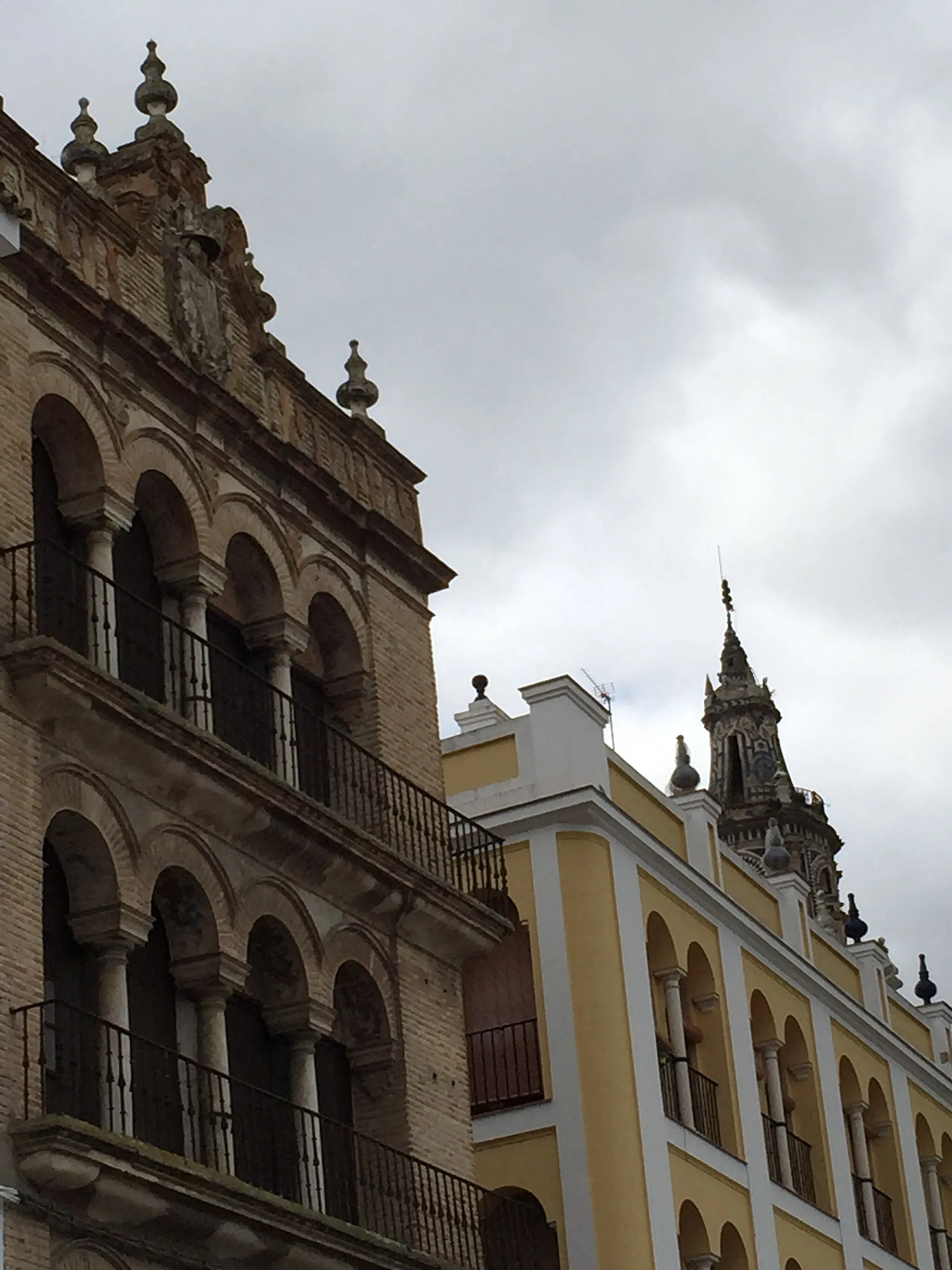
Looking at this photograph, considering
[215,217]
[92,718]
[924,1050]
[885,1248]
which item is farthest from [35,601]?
[924,1050]

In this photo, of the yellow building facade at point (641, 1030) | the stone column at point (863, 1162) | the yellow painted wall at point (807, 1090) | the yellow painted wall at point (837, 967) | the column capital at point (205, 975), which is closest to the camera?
the column capital at point (205, 975)

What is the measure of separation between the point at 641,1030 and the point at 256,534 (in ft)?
25.9

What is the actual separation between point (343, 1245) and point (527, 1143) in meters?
7.57

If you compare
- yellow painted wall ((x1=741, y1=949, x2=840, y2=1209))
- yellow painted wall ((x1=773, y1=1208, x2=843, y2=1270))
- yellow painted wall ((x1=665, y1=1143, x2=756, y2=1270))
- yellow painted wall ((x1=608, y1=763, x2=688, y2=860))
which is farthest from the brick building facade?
yellow painted wall ((x1=741, y1=949, x2=840, y2=1209))

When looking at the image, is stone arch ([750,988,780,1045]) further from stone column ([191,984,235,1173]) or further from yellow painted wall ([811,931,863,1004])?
stone column ([191,984,235,1173])

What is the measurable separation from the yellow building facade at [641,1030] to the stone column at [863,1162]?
0.17 ft

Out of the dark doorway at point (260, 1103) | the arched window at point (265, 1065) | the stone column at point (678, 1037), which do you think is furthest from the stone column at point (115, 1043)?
the stone column at point (678, 1037)

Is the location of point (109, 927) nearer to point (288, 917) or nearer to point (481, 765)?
point (288, 917)

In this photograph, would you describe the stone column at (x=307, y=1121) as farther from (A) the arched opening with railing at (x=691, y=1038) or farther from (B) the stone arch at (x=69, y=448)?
(A) the arched opening with railing at (x=691, y=1038)

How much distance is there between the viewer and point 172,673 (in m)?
21.0

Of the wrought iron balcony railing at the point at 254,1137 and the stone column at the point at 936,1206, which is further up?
the stone column at the point at 936,1206

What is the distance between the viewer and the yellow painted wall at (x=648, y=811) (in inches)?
1143

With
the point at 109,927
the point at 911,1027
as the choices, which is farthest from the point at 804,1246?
the point at 109,927

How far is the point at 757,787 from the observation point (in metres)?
99.4
